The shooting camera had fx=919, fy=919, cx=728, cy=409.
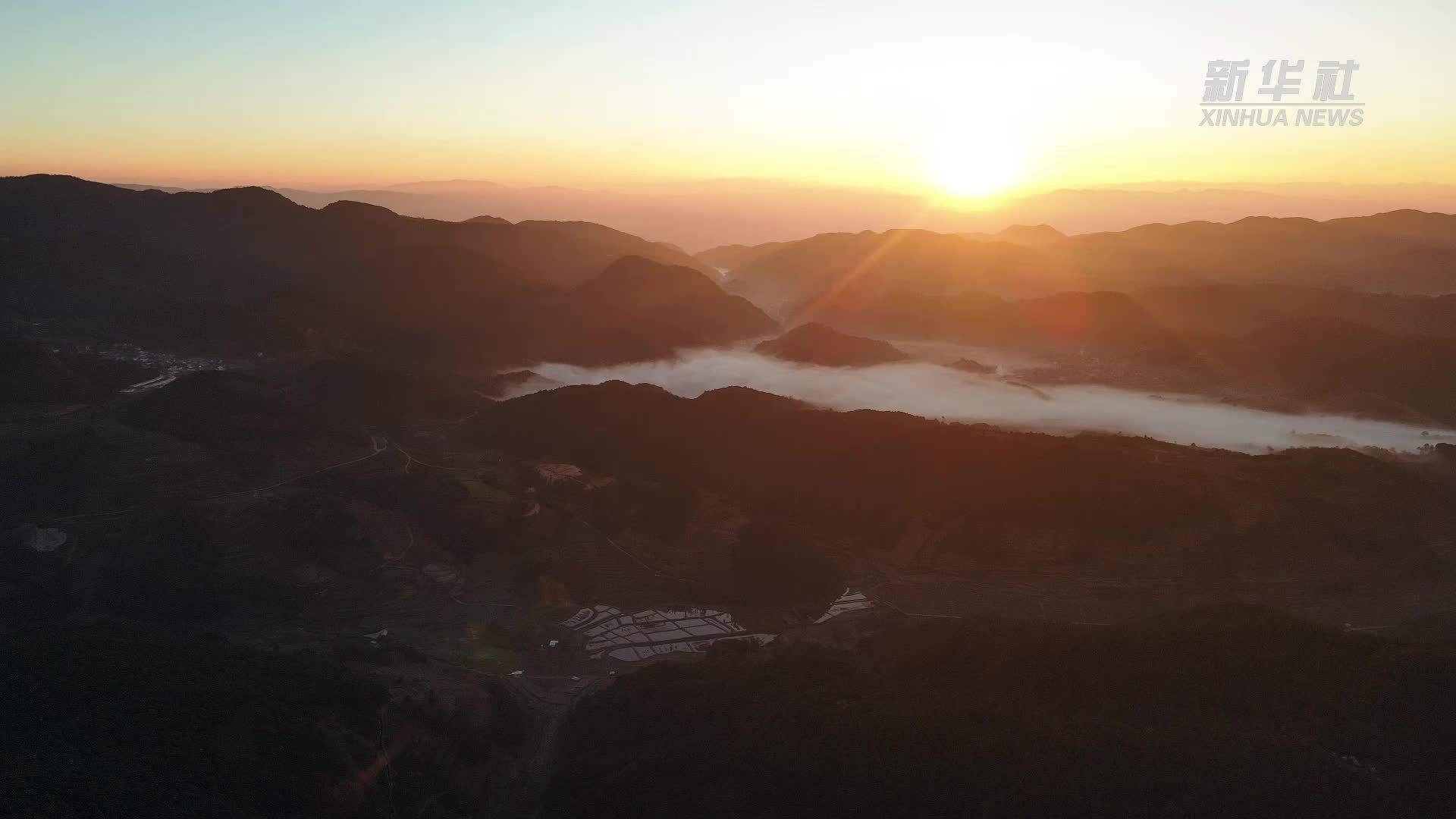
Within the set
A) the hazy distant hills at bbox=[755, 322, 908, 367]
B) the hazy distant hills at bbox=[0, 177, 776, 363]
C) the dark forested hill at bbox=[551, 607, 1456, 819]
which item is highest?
the hazy distant hills at bbox=[0, 177, 776, 363]

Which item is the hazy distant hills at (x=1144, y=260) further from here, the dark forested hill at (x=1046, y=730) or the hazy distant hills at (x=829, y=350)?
the dark forested hill at (x=1046, y=730)

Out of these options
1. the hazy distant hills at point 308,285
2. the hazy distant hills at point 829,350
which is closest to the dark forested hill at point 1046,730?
the hazy distant hills at point 829,350

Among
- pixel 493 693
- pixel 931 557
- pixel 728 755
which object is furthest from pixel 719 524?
pixel 728 755

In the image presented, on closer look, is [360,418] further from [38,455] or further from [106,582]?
[106,582]

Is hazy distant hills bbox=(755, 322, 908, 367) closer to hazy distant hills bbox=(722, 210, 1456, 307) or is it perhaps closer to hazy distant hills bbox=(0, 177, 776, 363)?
hazy distant hills bbox=(0, 177, 776, 363)

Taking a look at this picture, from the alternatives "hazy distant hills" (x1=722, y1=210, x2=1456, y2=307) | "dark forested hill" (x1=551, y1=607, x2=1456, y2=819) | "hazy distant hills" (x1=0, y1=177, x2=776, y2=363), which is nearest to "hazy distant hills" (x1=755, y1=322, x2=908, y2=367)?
"hazy distant hills" (x1=0, y1=177, x2=776, y2=363)

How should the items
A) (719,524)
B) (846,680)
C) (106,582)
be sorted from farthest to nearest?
A: (719,524), (106,582), (846,680)
